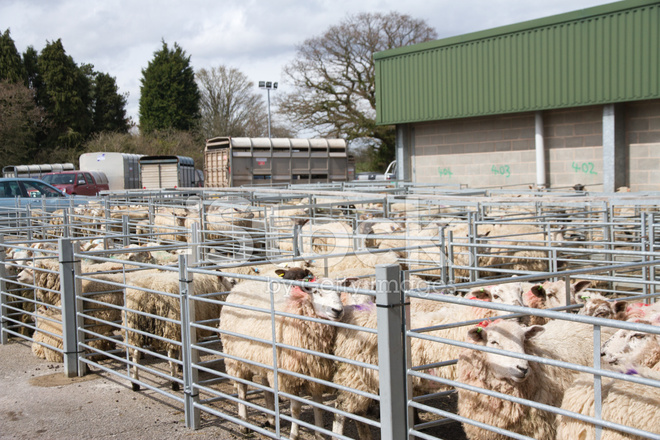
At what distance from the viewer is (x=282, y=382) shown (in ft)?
15.8

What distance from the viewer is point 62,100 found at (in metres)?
48.9

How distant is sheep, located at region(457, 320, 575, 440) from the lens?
3.70 metres

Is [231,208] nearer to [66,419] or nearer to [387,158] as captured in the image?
[66,419]

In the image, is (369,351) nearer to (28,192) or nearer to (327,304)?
(327,304)

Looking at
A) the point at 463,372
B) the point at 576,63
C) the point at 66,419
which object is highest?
the point at 576,63

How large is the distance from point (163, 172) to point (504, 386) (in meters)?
28.0

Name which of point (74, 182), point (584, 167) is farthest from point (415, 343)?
point (74, 182)

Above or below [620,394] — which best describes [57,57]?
above

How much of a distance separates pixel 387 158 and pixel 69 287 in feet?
112

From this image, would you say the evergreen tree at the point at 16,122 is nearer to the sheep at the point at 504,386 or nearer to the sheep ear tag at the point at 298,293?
the sheep ear tag at the point at 298,293

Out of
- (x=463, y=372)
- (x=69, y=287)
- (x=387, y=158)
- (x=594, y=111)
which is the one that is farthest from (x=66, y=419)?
(x=387, y=158)

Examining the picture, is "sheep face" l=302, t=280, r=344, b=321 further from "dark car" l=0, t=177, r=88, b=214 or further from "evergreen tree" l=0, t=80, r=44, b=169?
"evergreen tree" l=0, t=80, r=44, b=169

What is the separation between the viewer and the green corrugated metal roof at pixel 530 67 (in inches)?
644

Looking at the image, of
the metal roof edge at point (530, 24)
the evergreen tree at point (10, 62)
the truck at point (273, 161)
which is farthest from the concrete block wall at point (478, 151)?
the evergreen tree at point (10, 62)
